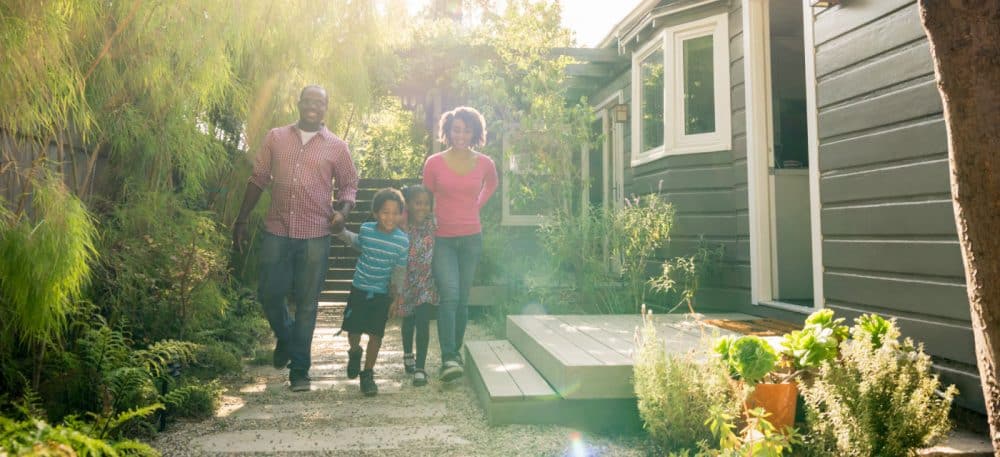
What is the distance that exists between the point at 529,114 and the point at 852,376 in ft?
17.1

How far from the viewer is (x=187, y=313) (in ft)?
11.6

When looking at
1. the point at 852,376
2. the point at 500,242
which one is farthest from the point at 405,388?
the point at 500,242

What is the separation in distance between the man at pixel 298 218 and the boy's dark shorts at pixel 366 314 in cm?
20

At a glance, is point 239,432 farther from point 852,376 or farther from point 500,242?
point 500,242

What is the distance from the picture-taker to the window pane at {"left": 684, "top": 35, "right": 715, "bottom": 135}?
220 inches

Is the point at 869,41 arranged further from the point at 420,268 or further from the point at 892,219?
the point at 420,268

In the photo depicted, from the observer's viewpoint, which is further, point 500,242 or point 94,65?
point 500,242

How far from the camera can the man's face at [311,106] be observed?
12.6 ft

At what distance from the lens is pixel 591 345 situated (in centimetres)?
352

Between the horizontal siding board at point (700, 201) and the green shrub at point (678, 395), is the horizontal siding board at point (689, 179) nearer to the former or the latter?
the horizontal siding board at point (700, 201)

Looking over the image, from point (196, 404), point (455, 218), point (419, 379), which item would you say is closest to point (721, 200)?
point (455, 218)

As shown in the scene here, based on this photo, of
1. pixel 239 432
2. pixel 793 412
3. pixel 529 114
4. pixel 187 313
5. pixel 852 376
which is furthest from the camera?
pixel 529 114

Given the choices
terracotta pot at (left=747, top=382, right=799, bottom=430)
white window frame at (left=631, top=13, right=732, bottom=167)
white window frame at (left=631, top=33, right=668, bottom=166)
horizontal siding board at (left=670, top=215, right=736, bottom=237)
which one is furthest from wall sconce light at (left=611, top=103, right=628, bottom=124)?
terracotta pot at (left=747, top=382, right=799, bottom=430)

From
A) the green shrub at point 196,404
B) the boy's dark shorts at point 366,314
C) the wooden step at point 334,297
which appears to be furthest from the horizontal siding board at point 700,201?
the wooden step at point 334,297
